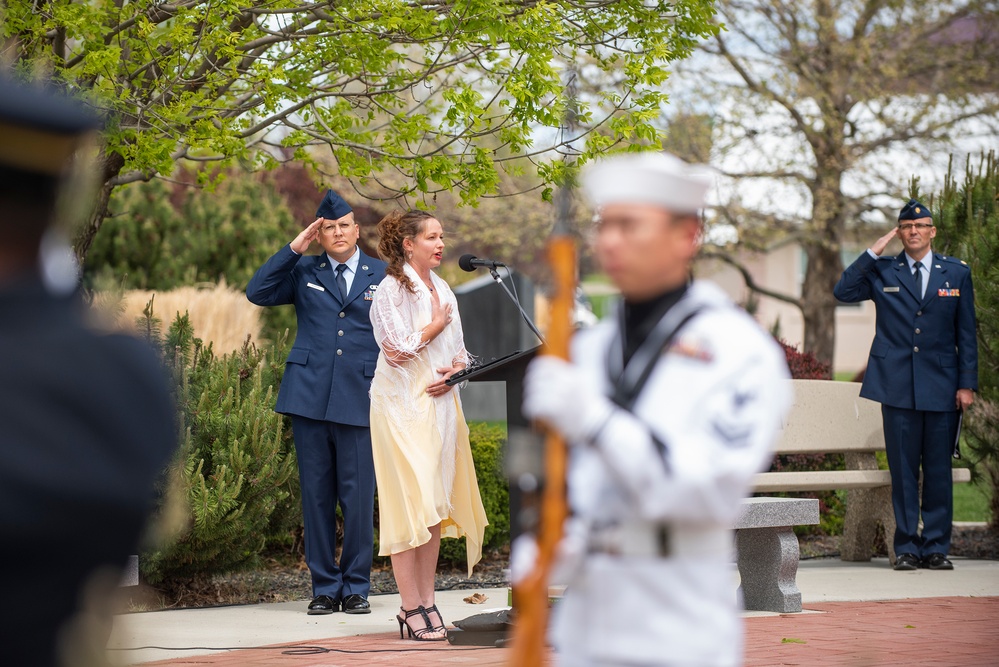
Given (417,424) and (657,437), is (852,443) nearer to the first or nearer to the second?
(417,424)

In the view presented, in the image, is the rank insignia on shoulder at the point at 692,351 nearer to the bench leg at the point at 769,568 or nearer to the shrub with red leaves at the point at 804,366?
the bench leg at the point at 769,568

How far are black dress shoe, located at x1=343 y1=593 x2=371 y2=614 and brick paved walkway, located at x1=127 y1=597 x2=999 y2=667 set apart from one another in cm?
81

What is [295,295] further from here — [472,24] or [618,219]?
[618,219]

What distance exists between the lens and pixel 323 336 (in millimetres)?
7305

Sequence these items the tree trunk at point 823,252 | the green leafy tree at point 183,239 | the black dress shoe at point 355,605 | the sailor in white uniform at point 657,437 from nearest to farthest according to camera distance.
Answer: the sailor in white uniform at point 657,437, the black dress shoe at point 355,605, the green leafy tree at point 183,239, the tree trunk at point 823,252

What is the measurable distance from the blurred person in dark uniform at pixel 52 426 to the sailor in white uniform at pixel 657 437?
808 mm

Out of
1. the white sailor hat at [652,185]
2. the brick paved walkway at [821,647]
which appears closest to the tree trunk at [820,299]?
the brick paved walkway at [821,647]

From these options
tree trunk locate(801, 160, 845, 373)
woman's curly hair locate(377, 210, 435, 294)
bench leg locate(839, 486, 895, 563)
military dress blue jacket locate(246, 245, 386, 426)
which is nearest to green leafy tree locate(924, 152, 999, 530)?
bench leg locate(839, 486, 895, 563)

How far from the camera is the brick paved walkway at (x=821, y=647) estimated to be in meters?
5.37

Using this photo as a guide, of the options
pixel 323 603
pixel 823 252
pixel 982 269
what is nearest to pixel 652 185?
pixel 323 603

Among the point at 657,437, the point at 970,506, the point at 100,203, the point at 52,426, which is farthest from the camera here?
the point at 970,506

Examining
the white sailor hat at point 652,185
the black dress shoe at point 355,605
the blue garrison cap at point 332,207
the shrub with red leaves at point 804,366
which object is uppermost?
the blue garrison cap at point 332,207

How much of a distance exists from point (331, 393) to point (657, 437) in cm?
500

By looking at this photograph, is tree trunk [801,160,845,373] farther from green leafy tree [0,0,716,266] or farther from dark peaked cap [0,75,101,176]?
dark peaked cap [0,75,101,176]
